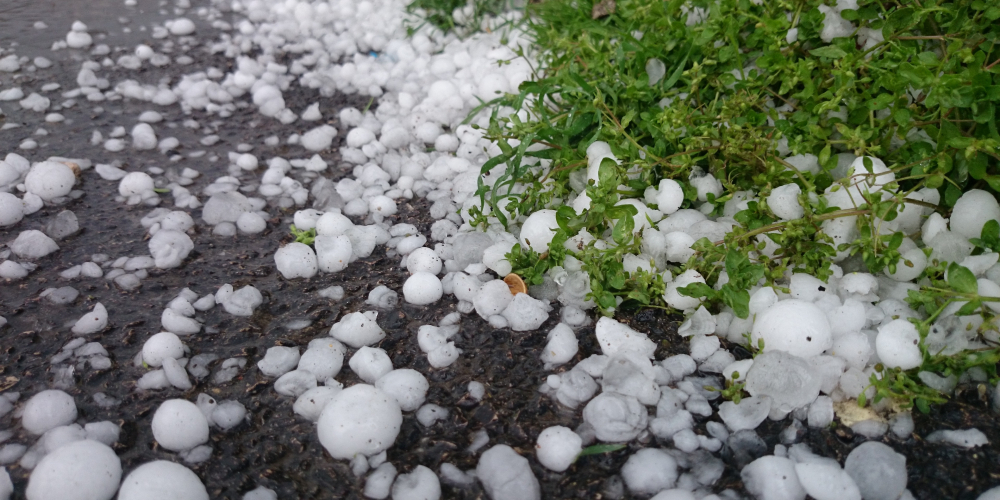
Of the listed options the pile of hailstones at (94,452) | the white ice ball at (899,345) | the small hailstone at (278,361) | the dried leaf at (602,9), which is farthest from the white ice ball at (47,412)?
the dried leaf at (602,9)

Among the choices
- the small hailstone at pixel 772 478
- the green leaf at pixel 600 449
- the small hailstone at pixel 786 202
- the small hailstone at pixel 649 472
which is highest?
the small hailstone at pixel 786 202

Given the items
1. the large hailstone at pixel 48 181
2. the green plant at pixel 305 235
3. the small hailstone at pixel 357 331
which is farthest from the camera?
the large hailstone at pixel 48 181

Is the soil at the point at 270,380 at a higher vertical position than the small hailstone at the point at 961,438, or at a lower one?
lower

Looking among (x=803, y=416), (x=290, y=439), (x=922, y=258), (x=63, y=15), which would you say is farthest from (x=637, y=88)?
(x=63, y=15)

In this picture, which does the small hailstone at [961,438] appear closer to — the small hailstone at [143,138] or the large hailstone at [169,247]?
the large hailstone at [169,247]

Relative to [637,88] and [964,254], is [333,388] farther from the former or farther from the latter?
[964,254]

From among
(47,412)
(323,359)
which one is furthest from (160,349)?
(323,359)
